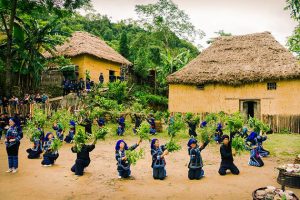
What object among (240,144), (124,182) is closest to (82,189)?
(124,182)

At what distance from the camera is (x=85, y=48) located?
24.1 meters

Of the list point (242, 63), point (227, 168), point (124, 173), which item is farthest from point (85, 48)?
point (227, 168)

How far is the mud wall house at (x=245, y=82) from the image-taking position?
63.7 feet

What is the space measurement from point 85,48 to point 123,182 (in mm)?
17415

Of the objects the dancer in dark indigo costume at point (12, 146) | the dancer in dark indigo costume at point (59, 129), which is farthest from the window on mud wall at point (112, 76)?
the dancer in dark indigo costume at point (12, 146)

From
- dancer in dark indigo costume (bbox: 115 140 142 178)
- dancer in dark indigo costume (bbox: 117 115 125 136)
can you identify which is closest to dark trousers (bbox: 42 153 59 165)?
dancer in dark indigo costume (bbox: 115 140 142 178)

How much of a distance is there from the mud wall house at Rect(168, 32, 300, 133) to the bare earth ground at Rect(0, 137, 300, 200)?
31.5 ft

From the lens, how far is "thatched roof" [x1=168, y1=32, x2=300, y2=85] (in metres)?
19.8

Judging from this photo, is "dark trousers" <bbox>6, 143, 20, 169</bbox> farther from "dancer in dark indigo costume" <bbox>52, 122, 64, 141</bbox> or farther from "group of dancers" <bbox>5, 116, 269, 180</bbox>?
"dancer in dark indigo costume" <bbox>52, 122, 64, 141</bbox>

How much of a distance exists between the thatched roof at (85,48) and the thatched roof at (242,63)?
6118mm

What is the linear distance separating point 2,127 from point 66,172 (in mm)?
7067

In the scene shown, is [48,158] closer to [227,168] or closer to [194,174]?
[194,174]

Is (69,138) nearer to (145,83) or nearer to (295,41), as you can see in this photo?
(295,41)

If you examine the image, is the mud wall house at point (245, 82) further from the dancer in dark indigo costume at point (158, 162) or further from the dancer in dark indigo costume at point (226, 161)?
→ the dancer in dark indigo costume at point (158, 162)
